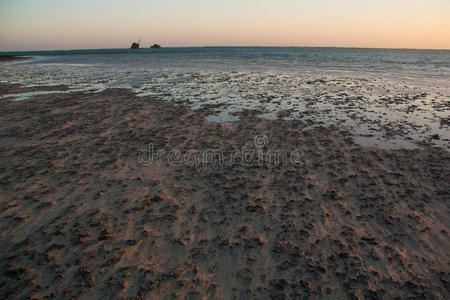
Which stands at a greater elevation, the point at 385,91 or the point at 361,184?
the point at 385,91

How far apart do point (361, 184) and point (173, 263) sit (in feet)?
15.6

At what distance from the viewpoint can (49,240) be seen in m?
4.62

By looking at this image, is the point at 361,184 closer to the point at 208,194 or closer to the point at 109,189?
the point at 208,194

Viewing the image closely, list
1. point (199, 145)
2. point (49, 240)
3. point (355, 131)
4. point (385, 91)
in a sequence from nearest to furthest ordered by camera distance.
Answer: point (49, 240), point (199, 145), point (355, 131), point (385, 91)

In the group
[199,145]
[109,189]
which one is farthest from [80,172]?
[199,145]

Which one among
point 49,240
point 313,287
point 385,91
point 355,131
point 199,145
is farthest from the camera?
point 385,91

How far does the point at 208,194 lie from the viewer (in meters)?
6.00

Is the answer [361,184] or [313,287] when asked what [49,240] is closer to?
[313,287]

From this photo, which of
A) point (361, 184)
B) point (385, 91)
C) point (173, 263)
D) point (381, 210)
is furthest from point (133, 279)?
point (385, 91)

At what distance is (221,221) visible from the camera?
5125 millimetres

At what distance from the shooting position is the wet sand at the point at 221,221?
3.83 metres

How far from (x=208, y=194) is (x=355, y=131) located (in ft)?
22.6

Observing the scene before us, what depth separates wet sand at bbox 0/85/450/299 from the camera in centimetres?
383

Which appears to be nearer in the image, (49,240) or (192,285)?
(192,285)
